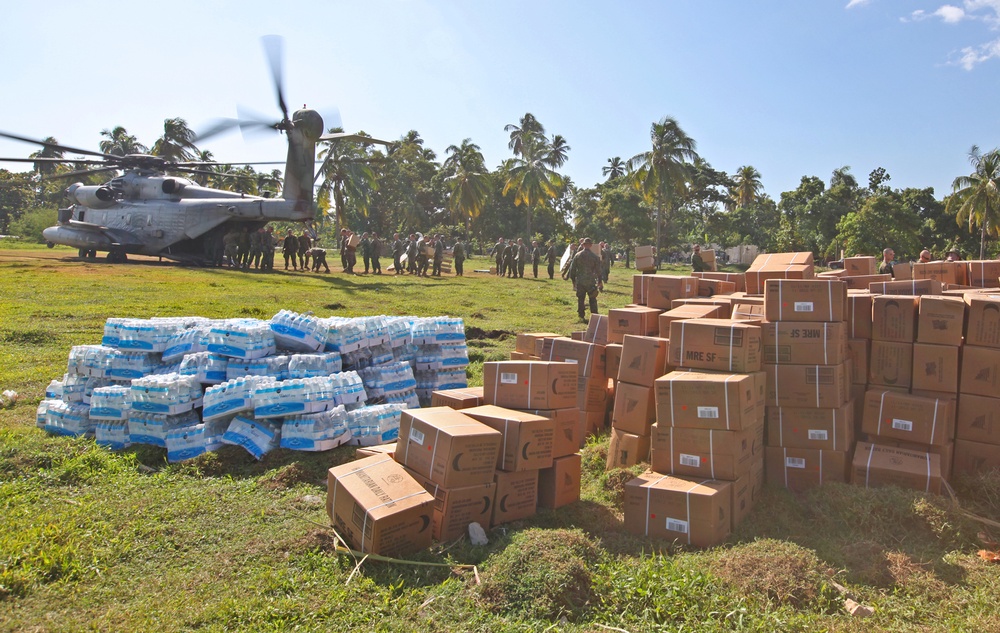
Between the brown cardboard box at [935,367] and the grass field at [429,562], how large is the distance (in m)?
0.76

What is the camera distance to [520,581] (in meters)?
3.68

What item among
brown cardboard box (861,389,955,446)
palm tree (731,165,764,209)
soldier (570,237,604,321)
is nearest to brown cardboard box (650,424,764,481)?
brown cardboard box (861,389,955,446)

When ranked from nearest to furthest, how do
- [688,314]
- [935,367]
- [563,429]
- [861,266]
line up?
[563,429], [935,367], [688,314], [861,266]

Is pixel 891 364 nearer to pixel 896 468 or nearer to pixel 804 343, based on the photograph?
pixel 804 343

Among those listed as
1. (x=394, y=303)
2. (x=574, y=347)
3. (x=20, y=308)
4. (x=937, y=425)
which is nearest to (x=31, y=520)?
(x=574, y=347)

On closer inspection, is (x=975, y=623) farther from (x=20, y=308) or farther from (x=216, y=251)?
(x=216, y=251)

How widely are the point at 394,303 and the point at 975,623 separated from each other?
14.1 metres

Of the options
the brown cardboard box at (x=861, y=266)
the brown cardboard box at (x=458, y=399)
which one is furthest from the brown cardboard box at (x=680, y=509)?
the brown cardboard box at (x=861, y=266)

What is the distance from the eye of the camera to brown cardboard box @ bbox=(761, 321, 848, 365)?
5.32 m

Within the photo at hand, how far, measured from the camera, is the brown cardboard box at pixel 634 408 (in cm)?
573

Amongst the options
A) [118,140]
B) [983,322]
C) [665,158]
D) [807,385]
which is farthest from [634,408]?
[118,140]

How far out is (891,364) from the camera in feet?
18.4

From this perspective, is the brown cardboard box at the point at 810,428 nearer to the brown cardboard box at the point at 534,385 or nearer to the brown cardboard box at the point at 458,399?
the brown cardboard box at the point at 534,385

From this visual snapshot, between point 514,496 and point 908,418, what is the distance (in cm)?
318
